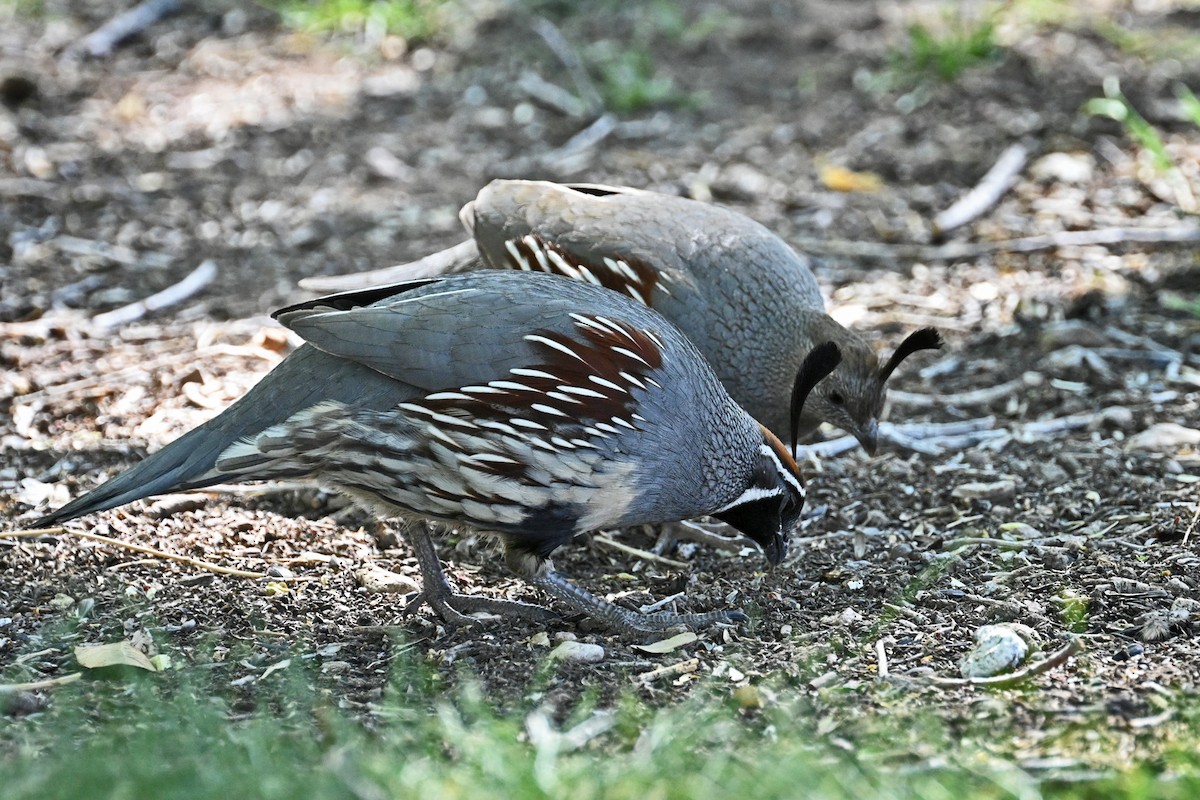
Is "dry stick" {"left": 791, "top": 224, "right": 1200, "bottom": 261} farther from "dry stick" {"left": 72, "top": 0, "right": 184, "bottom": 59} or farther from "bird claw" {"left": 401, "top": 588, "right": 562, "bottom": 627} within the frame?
"dry stick" {"left": 72, "top": 0, "right": 184, "bottom": 59}

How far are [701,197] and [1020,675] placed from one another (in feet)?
15.7

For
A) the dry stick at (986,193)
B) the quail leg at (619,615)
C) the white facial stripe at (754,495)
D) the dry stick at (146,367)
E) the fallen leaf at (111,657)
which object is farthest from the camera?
the dry stick at (986,193)

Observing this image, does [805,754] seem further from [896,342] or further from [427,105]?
[427,105]

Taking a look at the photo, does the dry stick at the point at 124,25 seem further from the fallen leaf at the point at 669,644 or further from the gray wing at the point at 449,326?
the fallen leaf at the point at 669,644

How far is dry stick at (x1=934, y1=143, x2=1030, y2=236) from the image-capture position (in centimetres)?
784

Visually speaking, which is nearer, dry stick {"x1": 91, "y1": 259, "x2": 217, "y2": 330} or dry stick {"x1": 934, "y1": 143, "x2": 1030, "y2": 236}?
dry stick {"x1": 91, "y1": 259, "x2": 217, "y2": 330}

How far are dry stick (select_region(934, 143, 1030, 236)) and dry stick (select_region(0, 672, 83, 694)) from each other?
5396mm

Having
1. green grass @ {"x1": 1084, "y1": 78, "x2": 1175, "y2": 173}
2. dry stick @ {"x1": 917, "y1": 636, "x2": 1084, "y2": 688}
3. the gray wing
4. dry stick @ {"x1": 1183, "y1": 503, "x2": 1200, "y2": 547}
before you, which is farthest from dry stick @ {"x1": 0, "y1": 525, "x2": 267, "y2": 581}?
green grass @ {"x1": 1084, "y1": 78, "x2": 1175, "y2": 173}

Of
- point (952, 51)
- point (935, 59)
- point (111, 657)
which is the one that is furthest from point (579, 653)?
point (935, 59)

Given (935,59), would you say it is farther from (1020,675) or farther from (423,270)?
(1020,675)

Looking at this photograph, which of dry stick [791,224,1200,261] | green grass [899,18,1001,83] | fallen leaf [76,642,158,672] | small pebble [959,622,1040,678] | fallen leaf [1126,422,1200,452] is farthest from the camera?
green grass [899,18,1001,83]

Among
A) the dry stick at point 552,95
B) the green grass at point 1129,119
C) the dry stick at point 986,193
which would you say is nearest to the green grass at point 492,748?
the green grass at point 1129,119

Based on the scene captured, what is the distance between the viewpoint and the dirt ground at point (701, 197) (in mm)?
4340

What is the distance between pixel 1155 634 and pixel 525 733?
1.89 metres
